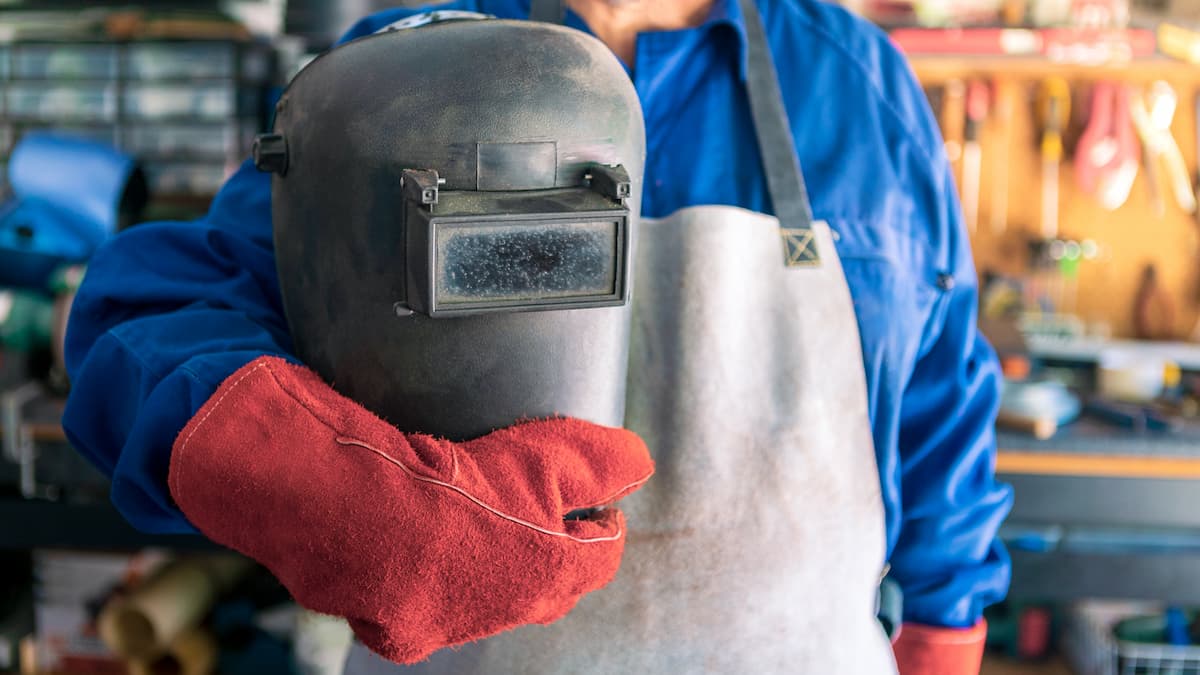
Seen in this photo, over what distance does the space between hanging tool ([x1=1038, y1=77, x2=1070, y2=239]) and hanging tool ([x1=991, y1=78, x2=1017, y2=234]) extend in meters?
0.08

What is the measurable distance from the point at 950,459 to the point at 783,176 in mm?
332

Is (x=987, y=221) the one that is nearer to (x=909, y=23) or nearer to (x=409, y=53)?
(x=909, y=23)

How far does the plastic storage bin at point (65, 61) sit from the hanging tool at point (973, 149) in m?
2.15

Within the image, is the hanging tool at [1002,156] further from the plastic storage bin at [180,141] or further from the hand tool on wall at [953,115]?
the plastic storage bin at [180,141]

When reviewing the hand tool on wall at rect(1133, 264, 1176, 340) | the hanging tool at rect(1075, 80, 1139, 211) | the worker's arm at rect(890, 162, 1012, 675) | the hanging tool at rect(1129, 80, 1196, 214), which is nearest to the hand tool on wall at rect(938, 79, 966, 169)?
the hanging tool at rect(1075, 80, 1139, 211)

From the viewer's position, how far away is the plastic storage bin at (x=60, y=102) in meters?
2.54

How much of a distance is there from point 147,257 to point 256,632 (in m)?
1.73

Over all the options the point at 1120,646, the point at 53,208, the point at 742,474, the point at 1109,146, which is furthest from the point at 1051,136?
the point at 53,208

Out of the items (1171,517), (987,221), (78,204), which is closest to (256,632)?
(78,204)

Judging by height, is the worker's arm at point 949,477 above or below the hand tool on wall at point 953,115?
below

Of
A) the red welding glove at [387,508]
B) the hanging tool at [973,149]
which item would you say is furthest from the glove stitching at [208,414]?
the hanging tool at [973,149]

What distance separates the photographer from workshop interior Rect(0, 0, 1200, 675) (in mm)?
2113

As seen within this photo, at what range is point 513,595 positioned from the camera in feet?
2.08

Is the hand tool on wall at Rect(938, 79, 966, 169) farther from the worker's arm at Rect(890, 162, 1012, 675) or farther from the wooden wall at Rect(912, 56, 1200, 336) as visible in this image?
the worker's arm at Rect(890, 162, 1012, 675)
